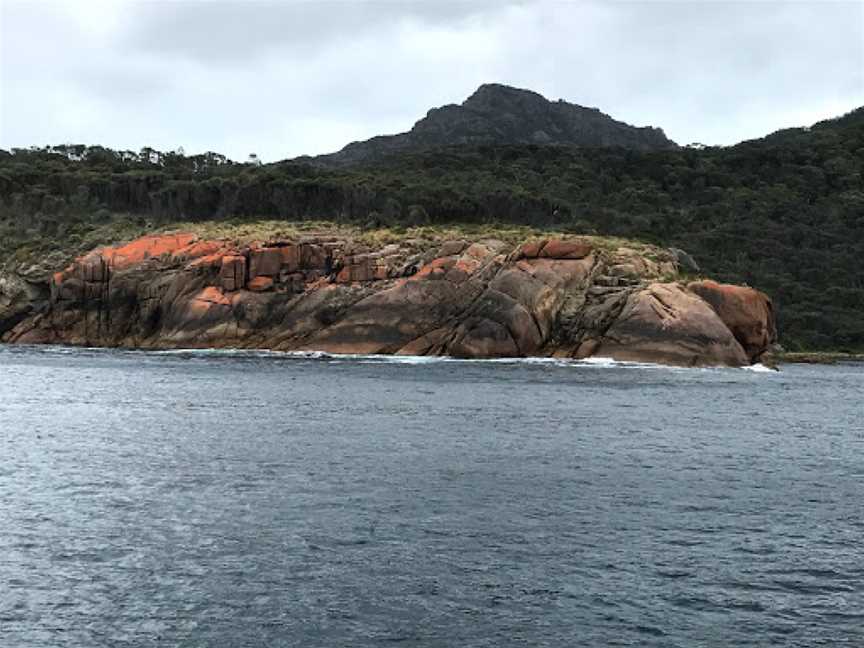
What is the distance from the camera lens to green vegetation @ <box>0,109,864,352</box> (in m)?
120

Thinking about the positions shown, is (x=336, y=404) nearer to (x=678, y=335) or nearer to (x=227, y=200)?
(x=678, y=335)

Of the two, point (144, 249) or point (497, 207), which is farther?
point (497, 207)

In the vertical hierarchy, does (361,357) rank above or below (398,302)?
below

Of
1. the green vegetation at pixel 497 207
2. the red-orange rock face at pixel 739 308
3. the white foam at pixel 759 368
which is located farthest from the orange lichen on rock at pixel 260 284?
the white foam at pixel 759 368

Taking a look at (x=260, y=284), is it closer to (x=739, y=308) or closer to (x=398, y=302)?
(x=398, y=302)

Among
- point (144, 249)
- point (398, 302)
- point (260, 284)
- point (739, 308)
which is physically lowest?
point (398, 302)

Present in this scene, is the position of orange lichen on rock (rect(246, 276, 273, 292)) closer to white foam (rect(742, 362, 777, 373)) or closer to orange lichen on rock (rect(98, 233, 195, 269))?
orange lichen on rock (rect(98, 233, 195, 269))

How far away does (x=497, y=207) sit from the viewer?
120500mm

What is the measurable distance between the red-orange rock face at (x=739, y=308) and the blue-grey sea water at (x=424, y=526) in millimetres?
38170

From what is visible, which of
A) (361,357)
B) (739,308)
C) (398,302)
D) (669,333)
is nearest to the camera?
(669,333)

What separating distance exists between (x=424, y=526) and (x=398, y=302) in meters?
66.7

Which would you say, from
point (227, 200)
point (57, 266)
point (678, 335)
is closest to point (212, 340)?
point (57, 266)

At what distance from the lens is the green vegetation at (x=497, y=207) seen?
120 meters

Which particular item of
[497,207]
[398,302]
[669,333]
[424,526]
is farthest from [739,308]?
[424,526]
